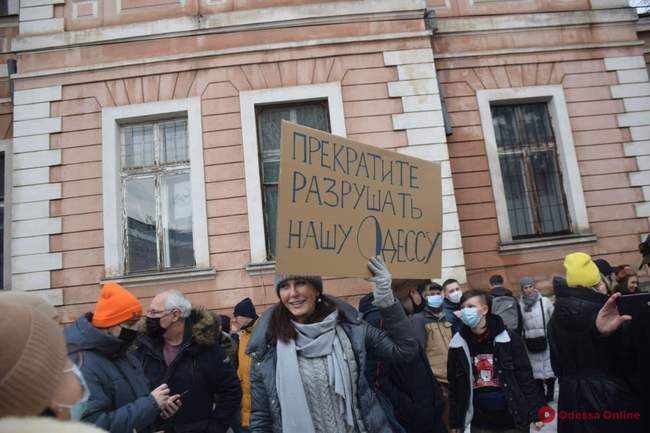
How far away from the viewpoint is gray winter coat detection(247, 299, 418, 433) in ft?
8.00

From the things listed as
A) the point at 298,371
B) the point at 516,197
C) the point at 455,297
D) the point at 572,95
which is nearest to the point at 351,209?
the point at 298,371

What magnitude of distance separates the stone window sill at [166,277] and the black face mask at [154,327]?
3904 mm

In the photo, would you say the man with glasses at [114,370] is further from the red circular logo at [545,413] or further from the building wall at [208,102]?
the building wall at [208,102]

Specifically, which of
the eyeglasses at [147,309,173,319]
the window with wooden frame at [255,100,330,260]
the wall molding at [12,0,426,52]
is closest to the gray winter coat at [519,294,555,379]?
the window with wooden frame at [255,100,330,260]

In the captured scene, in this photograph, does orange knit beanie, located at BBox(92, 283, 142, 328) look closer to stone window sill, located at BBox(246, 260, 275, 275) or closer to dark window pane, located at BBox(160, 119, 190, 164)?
stone window sill, located at BBox(246, 260, 275, 275)

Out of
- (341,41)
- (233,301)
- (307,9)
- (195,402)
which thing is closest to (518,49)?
(341,41)

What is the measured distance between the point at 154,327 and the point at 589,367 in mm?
2695

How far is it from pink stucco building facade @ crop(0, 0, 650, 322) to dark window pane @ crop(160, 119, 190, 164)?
22 millimetres

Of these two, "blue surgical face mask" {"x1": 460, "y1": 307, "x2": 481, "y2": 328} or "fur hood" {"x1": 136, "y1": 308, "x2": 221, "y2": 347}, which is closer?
"fur hood" {"x1": 136, "y1": 308, "x2": 221, "y2": 347}

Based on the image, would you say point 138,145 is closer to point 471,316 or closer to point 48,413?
point 471,316

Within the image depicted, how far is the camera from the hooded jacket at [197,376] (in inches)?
125

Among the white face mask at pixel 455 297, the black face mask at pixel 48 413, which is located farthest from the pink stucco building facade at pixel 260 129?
the black face mask at pixel 48 413

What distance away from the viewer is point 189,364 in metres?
3.25

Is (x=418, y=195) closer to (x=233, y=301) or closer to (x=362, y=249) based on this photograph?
(x=362, y=249)
